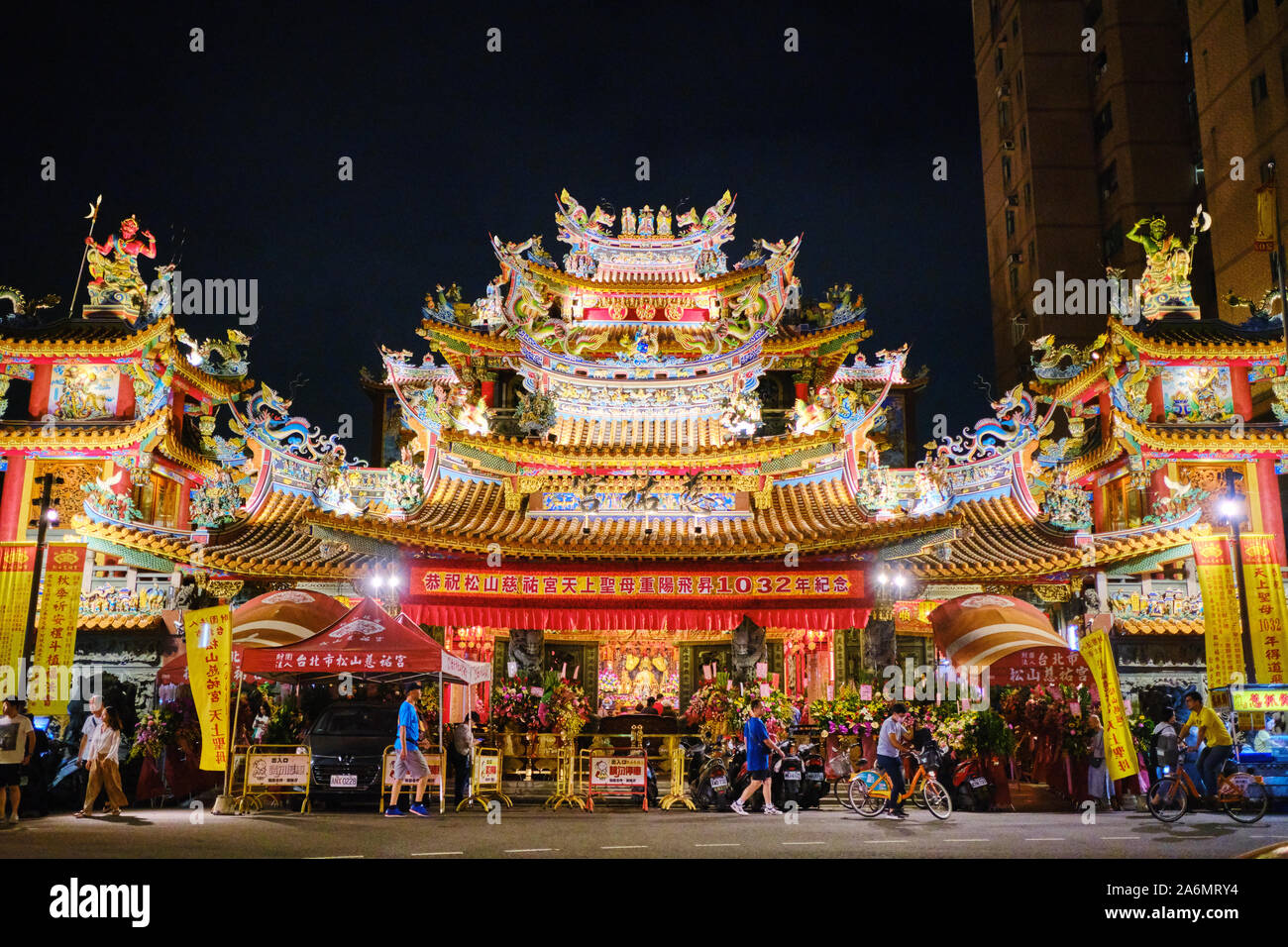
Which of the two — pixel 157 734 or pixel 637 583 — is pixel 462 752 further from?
pixel 637 583

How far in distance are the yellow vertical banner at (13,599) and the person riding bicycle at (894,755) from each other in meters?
18.9

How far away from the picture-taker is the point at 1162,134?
41750mm

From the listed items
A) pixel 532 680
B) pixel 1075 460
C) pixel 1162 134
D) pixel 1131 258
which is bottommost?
pixel 532 680

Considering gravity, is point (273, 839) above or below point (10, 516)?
below

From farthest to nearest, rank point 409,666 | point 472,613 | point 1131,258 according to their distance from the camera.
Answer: point 1131,258 < point 472,613 < point 409,666

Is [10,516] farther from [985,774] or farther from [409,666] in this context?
[985,774]

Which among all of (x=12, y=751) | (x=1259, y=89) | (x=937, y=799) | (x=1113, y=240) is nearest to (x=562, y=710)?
(x=937, y=799)

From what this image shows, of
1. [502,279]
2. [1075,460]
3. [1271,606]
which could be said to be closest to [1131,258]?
[1075,460]

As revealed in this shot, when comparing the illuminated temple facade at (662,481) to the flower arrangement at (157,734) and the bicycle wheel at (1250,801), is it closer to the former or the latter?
the flower arrangement at (157,734)

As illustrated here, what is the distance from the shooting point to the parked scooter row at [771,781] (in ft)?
51.8

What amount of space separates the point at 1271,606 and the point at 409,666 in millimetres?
19639

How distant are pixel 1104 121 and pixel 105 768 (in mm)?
45150

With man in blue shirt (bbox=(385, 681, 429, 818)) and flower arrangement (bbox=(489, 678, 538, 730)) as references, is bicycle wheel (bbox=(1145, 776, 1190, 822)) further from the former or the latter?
man in blue shirt (bbox=(385, 681, 429, 818))

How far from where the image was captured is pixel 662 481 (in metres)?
21.7
